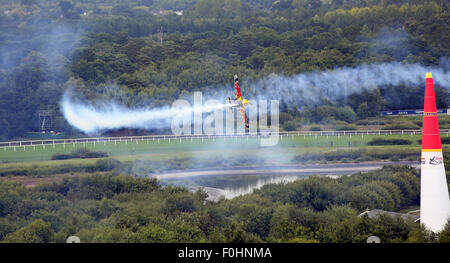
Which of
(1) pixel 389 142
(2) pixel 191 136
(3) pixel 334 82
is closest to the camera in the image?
(1) pixel 389 142

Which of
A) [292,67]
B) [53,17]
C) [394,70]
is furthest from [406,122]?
[53,17]

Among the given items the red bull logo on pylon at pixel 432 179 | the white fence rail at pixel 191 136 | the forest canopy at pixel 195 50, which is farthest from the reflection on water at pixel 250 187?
the forest canopy at pixel 195 50

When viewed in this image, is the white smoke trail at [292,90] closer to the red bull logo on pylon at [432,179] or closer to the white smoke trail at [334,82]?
the white smoke trail at [334,82]

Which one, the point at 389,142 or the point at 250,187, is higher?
the point at 389,142

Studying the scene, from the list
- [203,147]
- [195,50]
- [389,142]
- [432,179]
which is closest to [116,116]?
[203,147]

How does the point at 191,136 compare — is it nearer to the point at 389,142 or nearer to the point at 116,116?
the point at 116,116

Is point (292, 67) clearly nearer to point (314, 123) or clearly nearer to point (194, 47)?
point (314, 123)

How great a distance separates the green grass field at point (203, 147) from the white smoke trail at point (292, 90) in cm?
533

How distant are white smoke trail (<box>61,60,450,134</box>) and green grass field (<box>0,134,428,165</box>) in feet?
17.5

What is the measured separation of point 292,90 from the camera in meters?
88.5

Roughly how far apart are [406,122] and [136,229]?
159 ft

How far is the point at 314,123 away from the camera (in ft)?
275

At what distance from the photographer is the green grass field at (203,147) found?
66.9 m

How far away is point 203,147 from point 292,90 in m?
21.9
